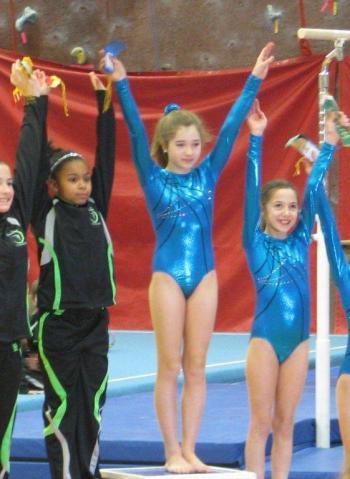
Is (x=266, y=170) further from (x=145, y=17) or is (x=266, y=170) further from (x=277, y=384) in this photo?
(x=277, y=384)

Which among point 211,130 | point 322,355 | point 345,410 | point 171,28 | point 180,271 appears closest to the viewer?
point 180,271

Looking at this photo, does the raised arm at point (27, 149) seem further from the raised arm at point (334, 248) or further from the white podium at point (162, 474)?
the raised arm at point (334, 248)

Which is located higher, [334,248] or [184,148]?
[184,148]

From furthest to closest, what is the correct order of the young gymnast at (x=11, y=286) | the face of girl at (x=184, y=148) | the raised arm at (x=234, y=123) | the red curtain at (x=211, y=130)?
the red curtain at (x=211, y=130), the raised arm at (x=234, y=123), the face of girl at (x=184, y=148), the young gymnast at (x=11, y=286)

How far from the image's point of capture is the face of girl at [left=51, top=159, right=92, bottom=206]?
14.6 ft

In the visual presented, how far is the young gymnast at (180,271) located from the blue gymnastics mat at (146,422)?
414 millimetres

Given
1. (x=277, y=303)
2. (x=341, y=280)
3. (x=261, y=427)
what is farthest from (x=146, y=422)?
(x=341, y=280)

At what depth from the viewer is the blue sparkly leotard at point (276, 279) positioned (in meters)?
4.54

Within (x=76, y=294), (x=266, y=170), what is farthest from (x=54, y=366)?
(x=266, y=170)

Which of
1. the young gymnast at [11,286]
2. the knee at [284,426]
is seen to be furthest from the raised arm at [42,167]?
the knee at [284,426]

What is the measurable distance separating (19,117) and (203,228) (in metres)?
5.50

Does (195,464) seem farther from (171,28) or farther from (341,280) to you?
(171,28)

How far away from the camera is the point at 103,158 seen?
4.59m

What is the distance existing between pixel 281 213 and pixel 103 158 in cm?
77
